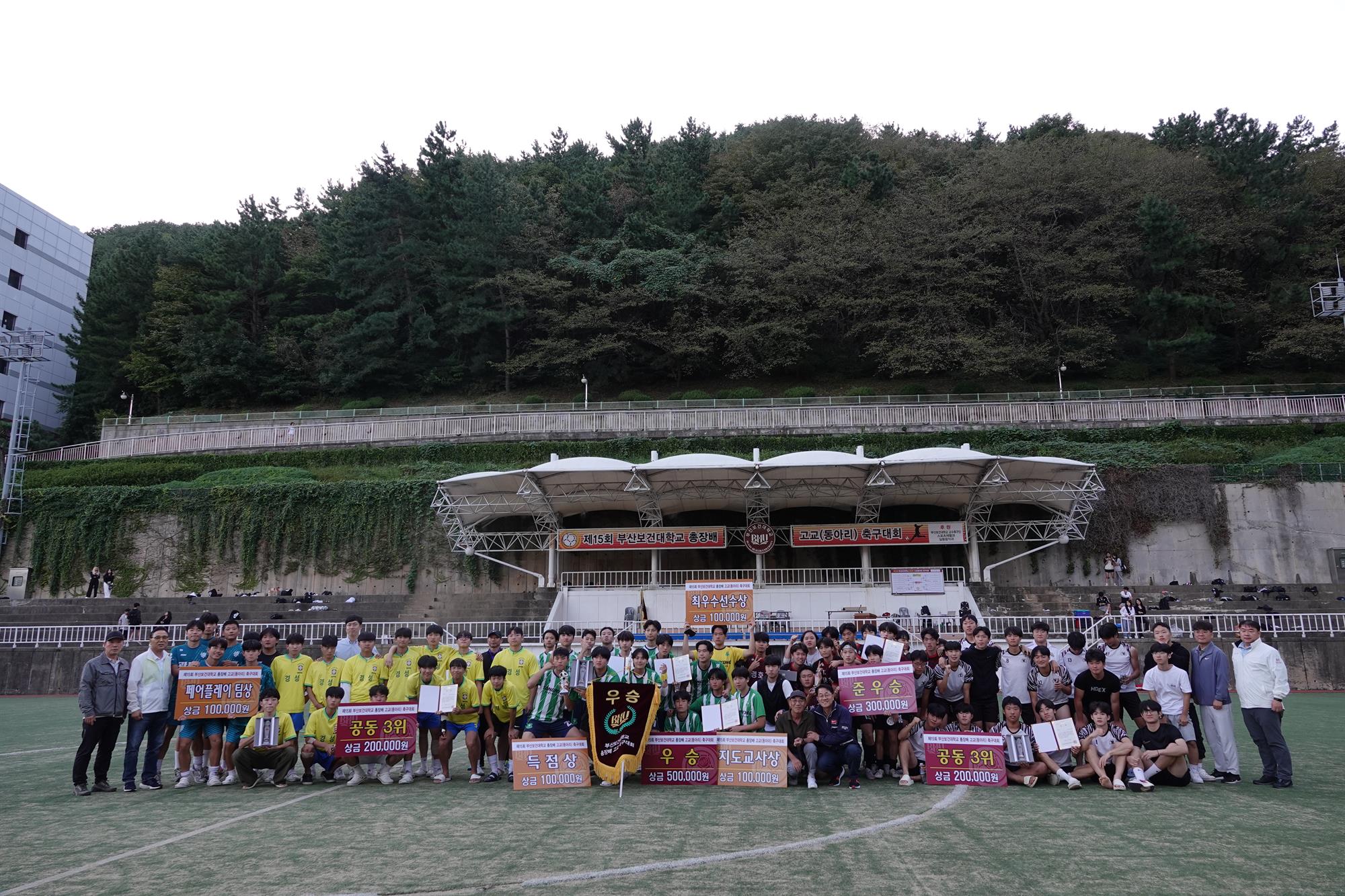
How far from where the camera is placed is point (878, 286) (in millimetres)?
41031

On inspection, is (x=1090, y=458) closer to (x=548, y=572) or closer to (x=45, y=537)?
(x=548, y=572)

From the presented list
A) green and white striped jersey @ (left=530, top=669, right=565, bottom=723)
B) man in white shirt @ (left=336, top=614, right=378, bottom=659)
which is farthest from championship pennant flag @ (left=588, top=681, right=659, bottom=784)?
man in white shirt @ (left=336, top=614, right=378, bottom=659)

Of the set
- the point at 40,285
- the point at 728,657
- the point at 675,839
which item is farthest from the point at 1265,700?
the point at 40,285

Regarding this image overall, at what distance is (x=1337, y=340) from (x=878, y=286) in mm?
18697

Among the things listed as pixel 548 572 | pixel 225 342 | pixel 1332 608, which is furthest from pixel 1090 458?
pixel 225 342

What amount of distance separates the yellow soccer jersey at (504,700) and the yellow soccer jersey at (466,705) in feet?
0.29

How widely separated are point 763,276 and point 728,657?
3418 centimetres

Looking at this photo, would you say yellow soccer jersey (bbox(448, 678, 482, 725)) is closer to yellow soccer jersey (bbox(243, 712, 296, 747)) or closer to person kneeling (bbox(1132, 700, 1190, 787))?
yellow soccer jersey (bbox(243, 712, 296, 747))

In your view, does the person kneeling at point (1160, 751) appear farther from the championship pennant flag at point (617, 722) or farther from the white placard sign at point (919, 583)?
the white placard sign at point (919, 583)

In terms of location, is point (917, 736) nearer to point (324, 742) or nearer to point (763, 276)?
point (324, 742)

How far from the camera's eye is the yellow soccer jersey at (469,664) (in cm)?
915

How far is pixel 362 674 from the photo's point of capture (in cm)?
945

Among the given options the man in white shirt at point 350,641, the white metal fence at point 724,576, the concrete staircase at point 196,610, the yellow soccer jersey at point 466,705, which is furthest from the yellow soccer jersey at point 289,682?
the white metal fence at point 724,576

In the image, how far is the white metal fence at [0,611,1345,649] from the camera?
19.9 meters
